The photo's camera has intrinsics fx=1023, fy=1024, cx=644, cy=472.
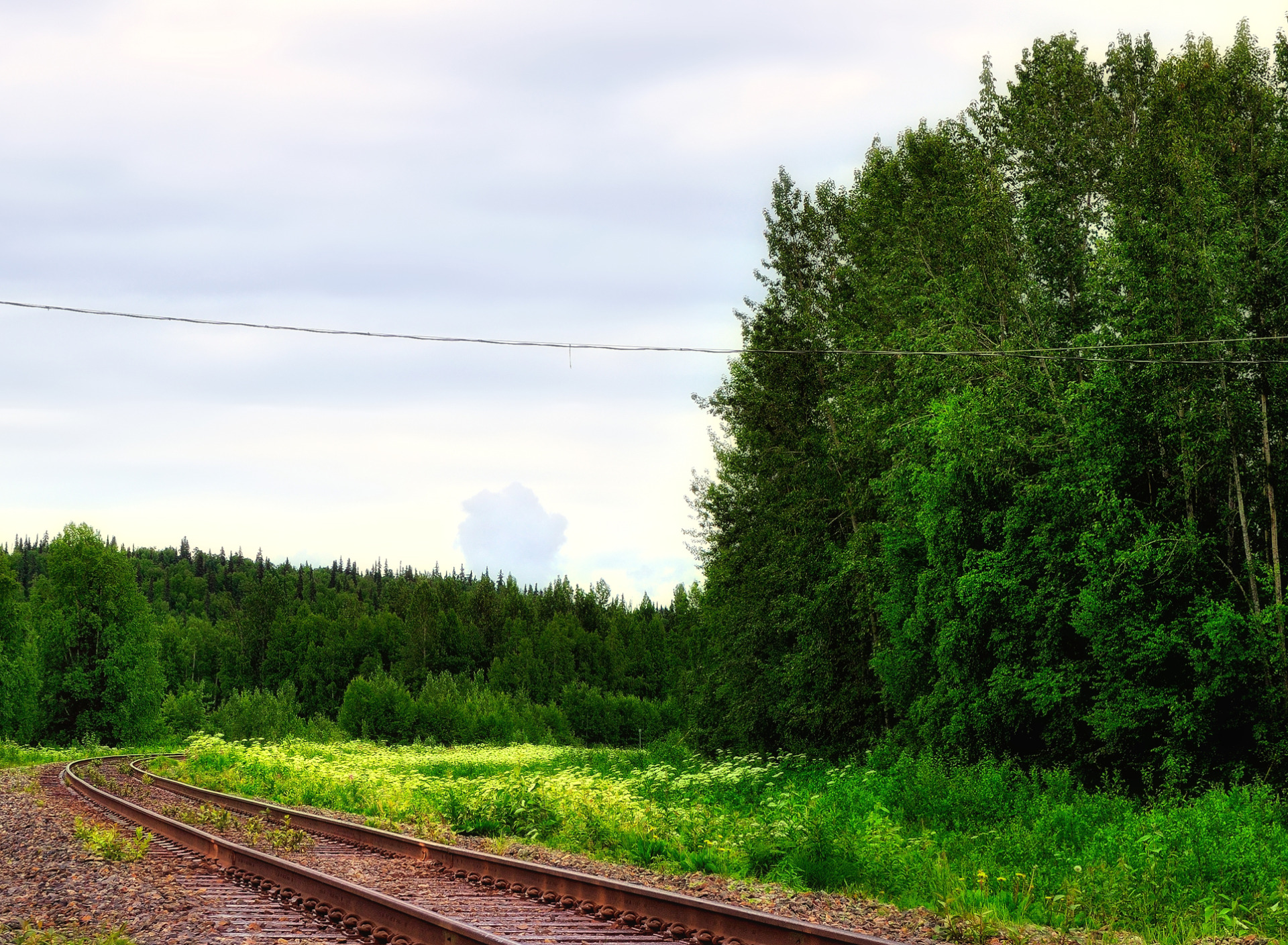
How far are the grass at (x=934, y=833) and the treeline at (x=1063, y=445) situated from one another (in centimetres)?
202

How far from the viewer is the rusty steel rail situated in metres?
7.00

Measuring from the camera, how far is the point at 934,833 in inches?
560

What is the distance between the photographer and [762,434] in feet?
113

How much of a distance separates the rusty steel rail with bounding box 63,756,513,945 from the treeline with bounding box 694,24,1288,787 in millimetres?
11105

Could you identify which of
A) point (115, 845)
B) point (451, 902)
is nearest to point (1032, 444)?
point (451, 902)

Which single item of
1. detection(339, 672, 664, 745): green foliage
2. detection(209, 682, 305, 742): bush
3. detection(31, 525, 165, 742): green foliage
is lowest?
Answer: detection(339, 672, 664, 745): green foliage

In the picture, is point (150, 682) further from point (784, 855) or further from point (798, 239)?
point (784, 855)

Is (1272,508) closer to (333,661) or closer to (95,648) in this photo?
(95,648)

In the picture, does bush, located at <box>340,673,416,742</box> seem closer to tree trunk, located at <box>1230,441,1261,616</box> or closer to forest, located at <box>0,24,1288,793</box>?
forest, located at <box>0,24,1288,793</box>

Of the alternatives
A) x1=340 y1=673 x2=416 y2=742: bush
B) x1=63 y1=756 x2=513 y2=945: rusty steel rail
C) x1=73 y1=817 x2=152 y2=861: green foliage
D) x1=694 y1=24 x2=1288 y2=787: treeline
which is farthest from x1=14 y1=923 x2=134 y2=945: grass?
x1=340 y1=673 x2=416 y2=742: bush

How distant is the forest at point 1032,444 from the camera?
65.5ft

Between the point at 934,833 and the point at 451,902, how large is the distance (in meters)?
7.73

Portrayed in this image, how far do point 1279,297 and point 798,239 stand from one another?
58.0 ft

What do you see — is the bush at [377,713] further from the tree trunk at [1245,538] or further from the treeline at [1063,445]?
the tree trunk at [1245,538]
